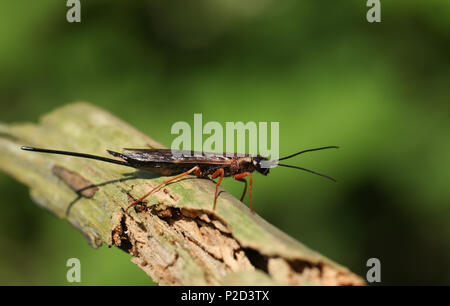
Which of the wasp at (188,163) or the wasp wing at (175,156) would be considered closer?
the wasp at (188,163)

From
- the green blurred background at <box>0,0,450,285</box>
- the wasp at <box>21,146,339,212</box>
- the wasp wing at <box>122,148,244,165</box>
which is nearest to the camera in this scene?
the wasp at <box>21,146,339,212</box>

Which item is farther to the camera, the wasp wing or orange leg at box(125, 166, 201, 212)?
the wasp wing

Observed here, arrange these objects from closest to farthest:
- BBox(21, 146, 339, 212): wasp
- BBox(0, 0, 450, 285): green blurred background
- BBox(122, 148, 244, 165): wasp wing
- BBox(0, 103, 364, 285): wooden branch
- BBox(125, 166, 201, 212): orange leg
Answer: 1. BBox(0, 103, 364, 285): wooden branch
2. BBox(125, 166, 201, 212): orange leg
3. BBox(21, 146, 339, 212): wasp
4. BBox(122, 148, 244, 165): wasp wing
5. BBox(0, 0, 450, 285): green blurred background

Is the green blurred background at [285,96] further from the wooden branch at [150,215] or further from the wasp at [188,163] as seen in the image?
the wooden branch at [150,215]

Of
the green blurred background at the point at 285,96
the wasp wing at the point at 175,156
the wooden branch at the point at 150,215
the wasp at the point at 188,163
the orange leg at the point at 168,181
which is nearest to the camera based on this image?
the wooden branch at the point at 150,215

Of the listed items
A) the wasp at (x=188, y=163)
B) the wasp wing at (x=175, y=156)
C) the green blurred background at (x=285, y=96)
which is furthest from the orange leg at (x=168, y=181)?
the green blurred background at (x=285, y=96)

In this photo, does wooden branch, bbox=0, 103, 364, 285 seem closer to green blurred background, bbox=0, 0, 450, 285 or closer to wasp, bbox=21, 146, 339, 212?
wasp, bbox=21, 146, 339, 212

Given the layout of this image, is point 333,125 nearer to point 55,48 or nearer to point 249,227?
point 249,227

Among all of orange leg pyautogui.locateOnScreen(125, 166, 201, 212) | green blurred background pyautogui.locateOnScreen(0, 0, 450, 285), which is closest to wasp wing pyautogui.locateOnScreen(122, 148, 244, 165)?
orange leg pyautogui.locateOnScreen(125, 166, 201, 212)
